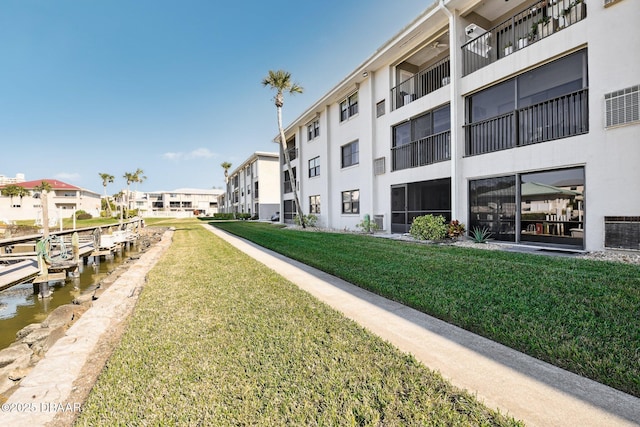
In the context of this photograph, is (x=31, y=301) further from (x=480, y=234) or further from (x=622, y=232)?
(x=622, y=232)

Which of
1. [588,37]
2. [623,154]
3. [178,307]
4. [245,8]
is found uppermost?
[245,8]

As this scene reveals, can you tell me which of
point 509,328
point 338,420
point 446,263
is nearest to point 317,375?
point 338,420

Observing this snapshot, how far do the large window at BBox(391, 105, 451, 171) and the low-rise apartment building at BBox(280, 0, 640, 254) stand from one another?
48 mm

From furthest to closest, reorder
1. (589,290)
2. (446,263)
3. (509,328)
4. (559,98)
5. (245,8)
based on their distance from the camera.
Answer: (245,8)
(559,98)
(446,263)
(589,290)
(509,328)

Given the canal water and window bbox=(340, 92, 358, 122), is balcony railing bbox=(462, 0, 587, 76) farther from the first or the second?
the canal water

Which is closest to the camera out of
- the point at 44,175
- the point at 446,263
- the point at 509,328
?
the point at 509,328

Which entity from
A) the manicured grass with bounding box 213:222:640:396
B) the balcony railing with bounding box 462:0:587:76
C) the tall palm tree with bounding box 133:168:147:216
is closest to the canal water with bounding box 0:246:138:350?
the manicured grass with bounding box 213:222:640:396

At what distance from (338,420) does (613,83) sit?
9634 mm

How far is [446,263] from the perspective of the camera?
6.49 m

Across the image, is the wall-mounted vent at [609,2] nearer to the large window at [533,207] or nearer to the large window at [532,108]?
the large window at [532,108]

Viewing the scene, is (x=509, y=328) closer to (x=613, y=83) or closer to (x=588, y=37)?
(x=613, y=83)

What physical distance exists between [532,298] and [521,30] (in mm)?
9780

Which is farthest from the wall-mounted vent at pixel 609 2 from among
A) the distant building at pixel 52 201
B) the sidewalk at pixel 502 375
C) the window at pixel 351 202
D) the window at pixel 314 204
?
the distant building at pixel 52 201

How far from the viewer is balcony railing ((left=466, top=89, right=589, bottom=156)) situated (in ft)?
25.1
